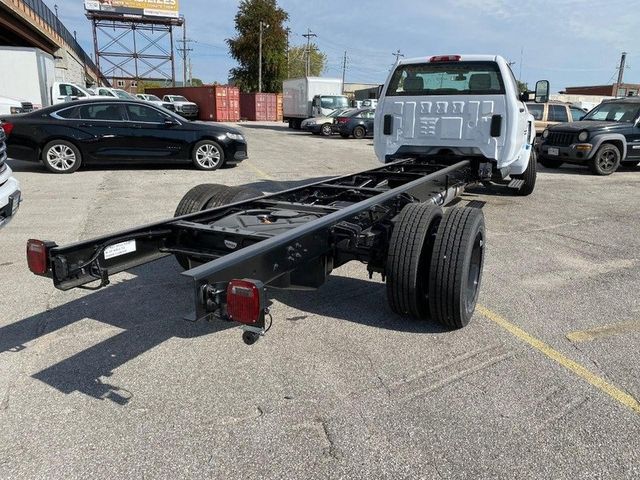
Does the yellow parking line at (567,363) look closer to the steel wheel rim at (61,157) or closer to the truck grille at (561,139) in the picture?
the steel wheel rim at (61,157)

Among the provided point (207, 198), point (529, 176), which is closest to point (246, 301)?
point (207, 198)

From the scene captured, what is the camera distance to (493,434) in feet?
8.26

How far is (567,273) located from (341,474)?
12.2ft

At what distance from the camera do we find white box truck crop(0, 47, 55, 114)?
19.4 m

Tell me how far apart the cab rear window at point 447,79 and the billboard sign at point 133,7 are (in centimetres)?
6256

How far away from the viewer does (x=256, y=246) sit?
8.46ft

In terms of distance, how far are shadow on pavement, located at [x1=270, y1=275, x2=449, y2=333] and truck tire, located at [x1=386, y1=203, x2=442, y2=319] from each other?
141 millimetres

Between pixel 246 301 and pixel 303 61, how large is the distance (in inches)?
3692

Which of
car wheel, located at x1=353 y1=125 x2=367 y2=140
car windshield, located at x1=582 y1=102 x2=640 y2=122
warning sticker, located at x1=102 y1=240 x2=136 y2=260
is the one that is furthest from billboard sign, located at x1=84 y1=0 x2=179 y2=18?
warning sticker, located at x1=102 y1=240 x2=136 y2=260

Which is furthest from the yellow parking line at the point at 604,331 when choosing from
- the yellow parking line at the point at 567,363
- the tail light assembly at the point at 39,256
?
the tail light assembly at the point at 39,256

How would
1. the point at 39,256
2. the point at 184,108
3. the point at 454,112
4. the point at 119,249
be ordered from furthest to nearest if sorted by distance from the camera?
the point at 184,108
the point at 454,112
the point at 119,249
the point at 39,256

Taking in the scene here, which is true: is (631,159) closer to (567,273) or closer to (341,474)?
(567,273)

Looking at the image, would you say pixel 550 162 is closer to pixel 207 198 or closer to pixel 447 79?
pixel 447 79

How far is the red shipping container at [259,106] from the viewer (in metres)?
43.8
